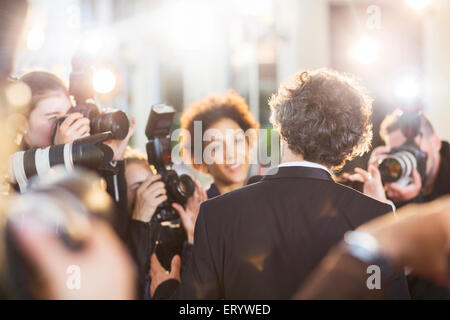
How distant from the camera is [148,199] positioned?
7.00 feet

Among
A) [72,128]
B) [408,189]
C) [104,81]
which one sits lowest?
[408,189]

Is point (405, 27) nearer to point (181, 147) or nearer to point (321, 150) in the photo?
point (181, 147)

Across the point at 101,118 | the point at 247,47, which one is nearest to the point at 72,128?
the point at 101,118

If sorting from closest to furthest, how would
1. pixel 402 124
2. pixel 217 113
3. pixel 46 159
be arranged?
pixel 46 159 < pixel 402 124 < pixel 217 113

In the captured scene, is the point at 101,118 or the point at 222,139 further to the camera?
the point at 222,139

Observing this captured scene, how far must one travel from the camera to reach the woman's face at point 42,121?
2.07m

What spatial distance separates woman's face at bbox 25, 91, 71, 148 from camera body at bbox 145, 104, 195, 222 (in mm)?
413

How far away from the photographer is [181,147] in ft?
10.5

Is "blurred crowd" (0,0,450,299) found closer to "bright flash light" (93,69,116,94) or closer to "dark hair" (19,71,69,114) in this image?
"dark hair" (19,71,69,114)

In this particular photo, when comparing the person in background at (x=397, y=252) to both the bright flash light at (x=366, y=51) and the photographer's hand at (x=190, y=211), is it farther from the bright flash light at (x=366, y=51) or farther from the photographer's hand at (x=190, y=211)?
the bright flash light at (x=366, y=51)

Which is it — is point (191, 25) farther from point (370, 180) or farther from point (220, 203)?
point (220, 203)

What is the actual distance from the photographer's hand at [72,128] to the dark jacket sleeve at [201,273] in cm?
71

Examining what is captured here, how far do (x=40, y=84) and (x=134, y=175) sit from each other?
2.21 ft
